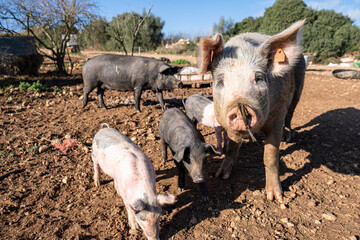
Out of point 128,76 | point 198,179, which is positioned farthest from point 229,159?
point 128,76

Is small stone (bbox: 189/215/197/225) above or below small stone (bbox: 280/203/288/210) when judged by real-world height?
below

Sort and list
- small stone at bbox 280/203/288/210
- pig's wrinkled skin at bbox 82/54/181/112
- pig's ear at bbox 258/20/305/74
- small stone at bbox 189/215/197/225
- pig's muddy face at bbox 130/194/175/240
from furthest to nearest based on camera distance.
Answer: pig's wrinkled skin at bbox 82/54/181/112
small stone at bbox 280/203/288/210
small stone at bbox 189/215/197/225
pig's muddy face at bbox 130/194/175/240
pig's ear at bbox 258/20/305/74

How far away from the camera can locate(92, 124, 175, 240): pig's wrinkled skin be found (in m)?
2.24

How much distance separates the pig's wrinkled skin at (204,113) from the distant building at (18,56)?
32.1ft

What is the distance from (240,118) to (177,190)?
5.78 feet

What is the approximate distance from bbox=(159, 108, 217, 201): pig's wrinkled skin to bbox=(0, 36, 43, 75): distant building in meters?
10.5

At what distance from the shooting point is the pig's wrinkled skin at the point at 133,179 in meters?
2.24

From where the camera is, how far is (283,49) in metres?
2.27

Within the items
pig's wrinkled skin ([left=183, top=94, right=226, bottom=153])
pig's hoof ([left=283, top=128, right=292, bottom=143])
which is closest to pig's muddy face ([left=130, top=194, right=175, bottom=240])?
pig's wrinkled skin ([left=183, top=94, right=226, bottom=153])

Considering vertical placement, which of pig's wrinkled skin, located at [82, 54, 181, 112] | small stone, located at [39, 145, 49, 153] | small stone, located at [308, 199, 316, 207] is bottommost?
small stone, located at [308, 199, 316, 207]

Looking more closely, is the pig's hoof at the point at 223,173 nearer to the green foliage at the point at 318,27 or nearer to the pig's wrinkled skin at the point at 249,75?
the pig's wrinkled skin at the point at 249,75

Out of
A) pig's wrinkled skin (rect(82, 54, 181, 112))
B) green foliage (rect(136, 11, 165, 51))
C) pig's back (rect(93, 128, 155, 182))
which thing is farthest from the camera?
green foliage (rect(136, 11, 165, 51))

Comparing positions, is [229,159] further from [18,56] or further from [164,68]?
[18,56]

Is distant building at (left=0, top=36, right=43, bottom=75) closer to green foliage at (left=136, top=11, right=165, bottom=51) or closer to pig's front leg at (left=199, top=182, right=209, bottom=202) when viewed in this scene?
pig's front leg at (left=199, top=182, right=209, bottom=202)
